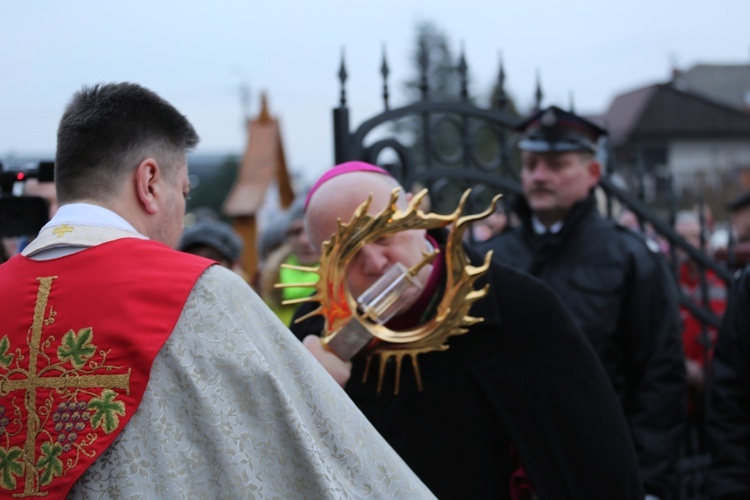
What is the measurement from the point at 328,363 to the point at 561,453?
2.37 feet

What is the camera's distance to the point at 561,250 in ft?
13.6

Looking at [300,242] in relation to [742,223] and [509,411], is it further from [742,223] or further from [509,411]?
[742,223]

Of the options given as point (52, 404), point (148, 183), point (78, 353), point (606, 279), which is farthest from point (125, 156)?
point (606, 279)

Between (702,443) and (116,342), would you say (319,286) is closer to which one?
(116,342)

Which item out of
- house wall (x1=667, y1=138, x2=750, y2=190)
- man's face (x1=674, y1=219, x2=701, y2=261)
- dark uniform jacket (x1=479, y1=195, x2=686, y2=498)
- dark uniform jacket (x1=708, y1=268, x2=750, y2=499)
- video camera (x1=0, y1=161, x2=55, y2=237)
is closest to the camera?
video camera (x1=0, y1=161, x2=55, y2=237)

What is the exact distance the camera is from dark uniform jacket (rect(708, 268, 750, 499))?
3648 millimetres

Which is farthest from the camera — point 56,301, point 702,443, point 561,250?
point 702,443

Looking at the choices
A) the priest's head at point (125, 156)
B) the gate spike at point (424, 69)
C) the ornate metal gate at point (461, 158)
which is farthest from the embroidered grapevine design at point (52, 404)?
the gate spike at point (424, 69)

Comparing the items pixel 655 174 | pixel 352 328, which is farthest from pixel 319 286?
pixel 655 174

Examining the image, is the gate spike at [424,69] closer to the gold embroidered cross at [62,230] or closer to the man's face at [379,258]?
the man's face at [379,258]

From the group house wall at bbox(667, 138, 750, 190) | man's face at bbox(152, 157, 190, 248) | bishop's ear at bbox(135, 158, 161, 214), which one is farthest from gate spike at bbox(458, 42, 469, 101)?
house wall at bbox(667, 138, 750, 190)

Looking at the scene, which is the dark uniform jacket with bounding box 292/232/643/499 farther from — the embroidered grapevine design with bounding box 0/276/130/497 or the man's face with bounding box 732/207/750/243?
the man's face with bounding box 732/207/750/243

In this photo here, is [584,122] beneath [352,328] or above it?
above

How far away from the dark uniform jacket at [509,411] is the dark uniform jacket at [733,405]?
3.71 feet
